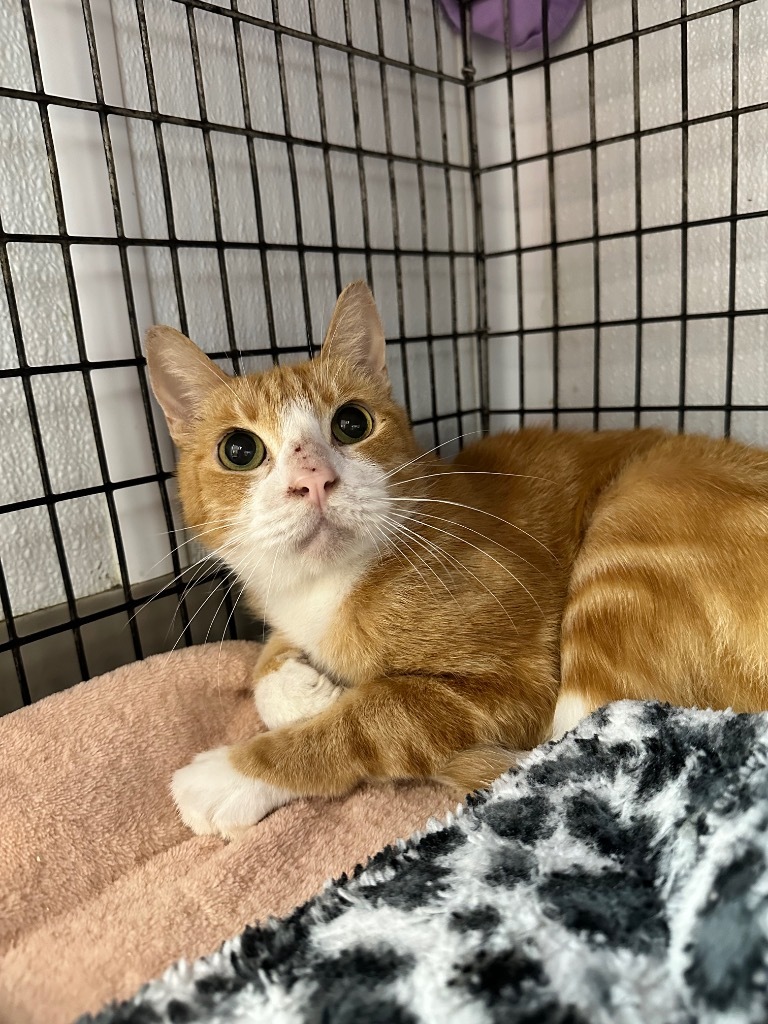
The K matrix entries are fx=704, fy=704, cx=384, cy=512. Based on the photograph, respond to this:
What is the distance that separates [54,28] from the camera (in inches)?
51.5

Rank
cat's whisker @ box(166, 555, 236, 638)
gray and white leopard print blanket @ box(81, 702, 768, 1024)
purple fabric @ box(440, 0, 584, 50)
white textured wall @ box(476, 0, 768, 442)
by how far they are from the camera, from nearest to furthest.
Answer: gray and white leopard print blanket @ box(81, 702, 768, 1024)
cat's whisker @ box(166, 555, 236, 638)
white textured wall @ box(476, 0, 768, 442)
purple fabric @ box(440, 0, 584, 50)

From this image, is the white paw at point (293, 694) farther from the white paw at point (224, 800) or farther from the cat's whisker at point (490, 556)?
the cat's whisker at point (490, 556)

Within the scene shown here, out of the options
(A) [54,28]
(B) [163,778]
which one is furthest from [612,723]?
(A) [54,28]

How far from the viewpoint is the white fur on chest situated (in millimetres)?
1251

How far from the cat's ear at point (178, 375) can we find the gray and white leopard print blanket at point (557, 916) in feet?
2.88

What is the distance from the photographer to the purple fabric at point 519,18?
180 centimetres

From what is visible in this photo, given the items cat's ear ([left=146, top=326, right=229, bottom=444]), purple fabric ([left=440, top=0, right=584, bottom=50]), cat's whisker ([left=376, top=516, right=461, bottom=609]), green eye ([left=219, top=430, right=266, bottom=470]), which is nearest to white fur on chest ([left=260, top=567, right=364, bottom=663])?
cat's whisker ([left=376, top=516, right=461, bottom=609])

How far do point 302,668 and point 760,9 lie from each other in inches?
69.9

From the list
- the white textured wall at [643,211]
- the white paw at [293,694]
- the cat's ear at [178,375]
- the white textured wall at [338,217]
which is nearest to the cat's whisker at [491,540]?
the white paw at [293,694]

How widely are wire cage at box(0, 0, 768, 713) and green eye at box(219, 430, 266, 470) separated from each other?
29 cm

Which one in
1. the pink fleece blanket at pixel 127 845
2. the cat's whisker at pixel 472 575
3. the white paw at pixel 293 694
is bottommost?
the pink fleece blanket at pixel 127 845

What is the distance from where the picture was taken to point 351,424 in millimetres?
1322

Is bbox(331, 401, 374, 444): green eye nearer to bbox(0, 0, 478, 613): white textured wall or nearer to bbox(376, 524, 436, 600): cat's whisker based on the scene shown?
bbox(376, 524, 436, 600): cat's whisker

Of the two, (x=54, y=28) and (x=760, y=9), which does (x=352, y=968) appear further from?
(x=760, y=9)
